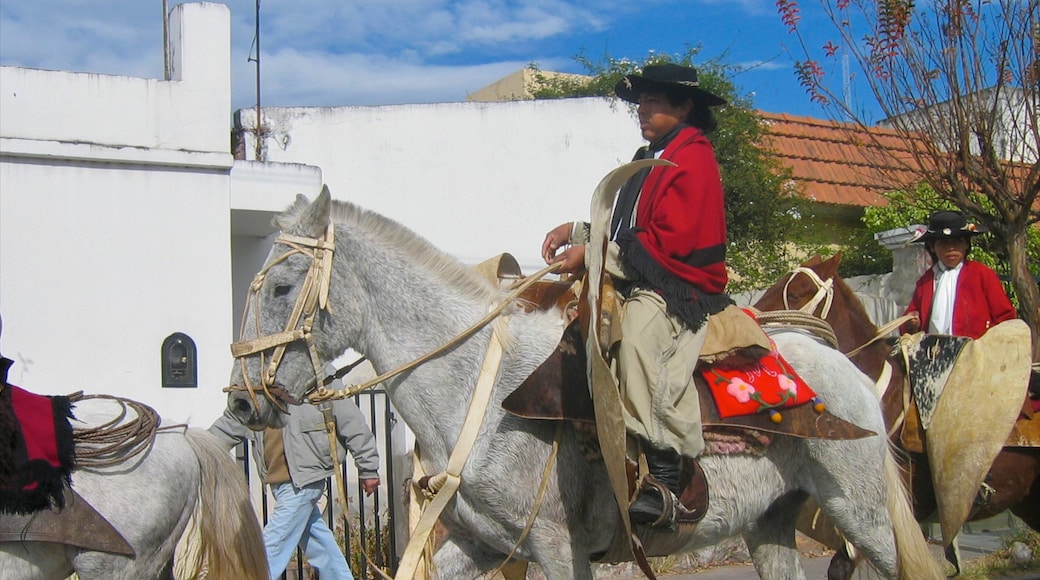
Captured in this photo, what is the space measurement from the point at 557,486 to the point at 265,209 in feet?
19.2

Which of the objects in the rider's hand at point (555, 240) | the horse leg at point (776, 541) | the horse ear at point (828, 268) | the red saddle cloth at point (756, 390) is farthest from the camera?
the horse ear at point (828, 268)

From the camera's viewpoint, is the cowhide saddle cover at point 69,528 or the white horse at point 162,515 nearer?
the cowhide saddle cover at point 69,528

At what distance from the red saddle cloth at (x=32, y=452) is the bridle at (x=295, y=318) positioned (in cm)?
117

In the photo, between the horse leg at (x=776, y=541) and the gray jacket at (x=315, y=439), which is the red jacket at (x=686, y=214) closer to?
the horse leg at (x=776, y=541)

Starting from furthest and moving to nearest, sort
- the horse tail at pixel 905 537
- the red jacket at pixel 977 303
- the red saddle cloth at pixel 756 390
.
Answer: the red jacket at pixel 977 303 < the horse tail at pixel 905 537 < the red saddle cloth at pixel 756 390

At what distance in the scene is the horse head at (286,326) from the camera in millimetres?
4105

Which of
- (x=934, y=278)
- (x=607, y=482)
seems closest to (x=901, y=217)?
(x=934, y=278)

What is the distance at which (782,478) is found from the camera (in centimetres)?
487

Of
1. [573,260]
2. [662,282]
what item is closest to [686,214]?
[662,282]

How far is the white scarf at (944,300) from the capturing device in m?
6.54

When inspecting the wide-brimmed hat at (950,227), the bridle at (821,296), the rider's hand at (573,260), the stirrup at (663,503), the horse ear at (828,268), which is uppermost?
the wide-brimmed hat at (950,227)

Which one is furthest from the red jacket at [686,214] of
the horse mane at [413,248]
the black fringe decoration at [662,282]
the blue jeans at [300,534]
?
the blue jeans at [300,534]

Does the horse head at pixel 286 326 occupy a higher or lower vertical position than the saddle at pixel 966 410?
higher

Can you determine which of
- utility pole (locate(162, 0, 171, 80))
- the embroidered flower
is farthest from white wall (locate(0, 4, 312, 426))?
the embroidered flower
